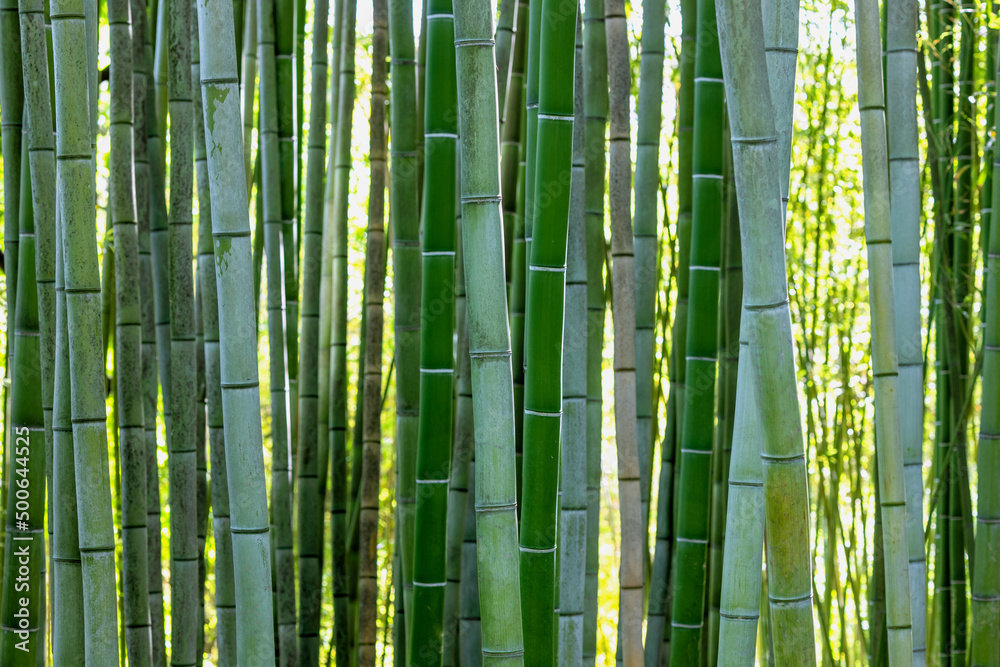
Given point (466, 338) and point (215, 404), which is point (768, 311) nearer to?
point (466, 338)

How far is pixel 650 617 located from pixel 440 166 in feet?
3.51

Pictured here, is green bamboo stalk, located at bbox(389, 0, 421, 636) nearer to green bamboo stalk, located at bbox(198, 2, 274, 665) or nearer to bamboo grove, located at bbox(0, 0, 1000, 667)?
bamboo grove, located at bbox(0, 0, 1000, 667)

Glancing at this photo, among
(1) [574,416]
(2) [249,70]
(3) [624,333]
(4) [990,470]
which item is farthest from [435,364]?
(4) [990,470]

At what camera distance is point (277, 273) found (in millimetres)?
1626

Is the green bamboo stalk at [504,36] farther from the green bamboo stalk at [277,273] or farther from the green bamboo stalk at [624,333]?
the green bamboo stalk at [277,273]

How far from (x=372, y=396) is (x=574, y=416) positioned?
630mm

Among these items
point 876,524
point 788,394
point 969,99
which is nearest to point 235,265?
point 788,394

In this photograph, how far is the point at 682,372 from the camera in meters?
1.78

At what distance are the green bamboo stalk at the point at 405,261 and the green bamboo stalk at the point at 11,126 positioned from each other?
56 cm

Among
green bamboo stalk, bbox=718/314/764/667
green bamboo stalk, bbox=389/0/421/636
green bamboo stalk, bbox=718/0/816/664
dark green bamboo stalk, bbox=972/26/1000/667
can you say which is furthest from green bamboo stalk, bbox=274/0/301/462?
dark green bamboo stalk, bbox=972/26/1000/667

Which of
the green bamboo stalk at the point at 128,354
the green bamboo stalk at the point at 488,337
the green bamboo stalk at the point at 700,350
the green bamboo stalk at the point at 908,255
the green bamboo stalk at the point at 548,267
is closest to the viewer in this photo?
the green bamboo stalk at the point at 488,337

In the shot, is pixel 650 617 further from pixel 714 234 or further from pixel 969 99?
pixel 969 99

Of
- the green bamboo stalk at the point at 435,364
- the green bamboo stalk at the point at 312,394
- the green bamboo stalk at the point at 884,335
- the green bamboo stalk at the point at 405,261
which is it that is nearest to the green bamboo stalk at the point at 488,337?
the green bamboo stalk at the point at 435,364

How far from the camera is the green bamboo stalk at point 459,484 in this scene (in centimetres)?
151
